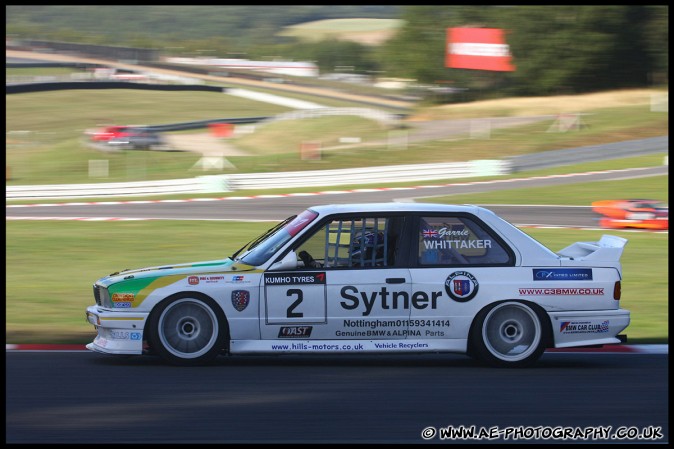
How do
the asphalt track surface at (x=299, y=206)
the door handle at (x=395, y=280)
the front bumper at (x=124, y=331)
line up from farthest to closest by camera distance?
the asphalt track surface at (x=299, y=206) < the door handle at (x=395, y=280) < the front bumper at (x=124, y=331)

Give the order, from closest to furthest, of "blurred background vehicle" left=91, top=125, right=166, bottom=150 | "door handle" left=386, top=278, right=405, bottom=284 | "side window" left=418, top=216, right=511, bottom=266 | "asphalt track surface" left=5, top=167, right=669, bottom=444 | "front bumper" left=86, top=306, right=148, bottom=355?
"asphalt track surface" left=5, top=167, right=669, bottom=444 < "front bumper" left=86, top=306, right=148, bottom=355 < "door handle" left=386, top=278, right=405, bottom=284 < "side window" left=418, top=216, right=511, bottom=266 < "blurred background vehicle" left=91, top=125, right=166, bottom=150

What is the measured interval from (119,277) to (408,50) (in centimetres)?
5360

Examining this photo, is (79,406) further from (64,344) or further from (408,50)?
(408,50)

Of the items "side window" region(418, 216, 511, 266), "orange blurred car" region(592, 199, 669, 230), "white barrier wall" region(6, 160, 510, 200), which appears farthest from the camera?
"white barrier wall" region(6, 160, 510, 200)

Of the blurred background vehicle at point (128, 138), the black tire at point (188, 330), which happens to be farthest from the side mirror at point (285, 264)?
the blurred background vehicle at point (128, 138)

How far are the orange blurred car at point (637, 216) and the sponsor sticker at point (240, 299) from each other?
13.2m

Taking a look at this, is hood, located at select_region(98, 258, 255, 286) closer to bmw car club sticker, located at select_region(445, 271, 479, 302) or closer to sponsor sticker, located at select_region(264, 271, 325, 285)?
sponsor sticker, located at select_region(264, 271, 325, 285)

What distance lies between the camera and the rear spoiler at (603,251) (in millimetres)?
7246

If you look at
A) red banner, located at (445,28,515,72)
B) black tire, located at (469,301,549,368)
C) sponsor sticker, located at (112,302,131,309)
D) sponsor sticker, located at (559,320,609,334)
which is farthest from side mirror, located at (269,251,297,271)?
red banner, located at (445,28,515,72)

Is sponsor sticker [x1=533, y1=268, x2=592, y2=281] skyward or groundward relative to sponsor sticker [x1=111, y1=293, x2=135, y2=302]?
skyward

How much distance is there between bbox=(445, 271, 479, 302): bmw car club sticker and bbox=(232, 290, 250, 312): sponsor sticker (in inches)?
62.1

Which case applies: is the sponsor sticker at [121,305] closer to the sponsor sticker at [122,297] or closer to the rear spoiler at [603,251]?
the sponsor sticker at [122,297]

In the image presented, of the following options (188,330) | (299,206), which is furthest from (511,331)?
(299,206)

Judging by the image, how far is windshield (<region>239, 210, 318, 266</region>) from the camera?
7191 mm
